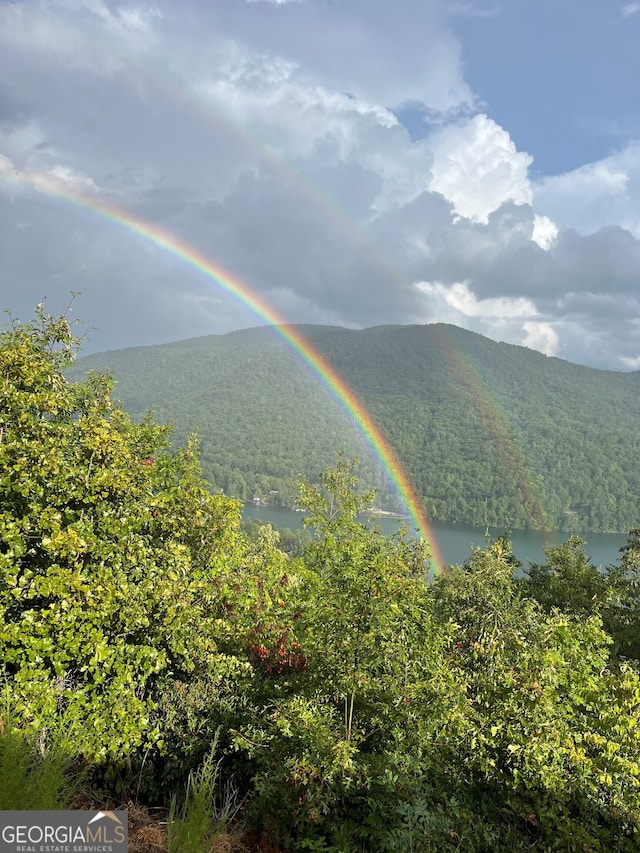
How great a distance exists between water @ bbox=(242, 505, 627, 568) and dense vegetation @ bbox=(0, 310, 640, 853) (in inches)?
3454

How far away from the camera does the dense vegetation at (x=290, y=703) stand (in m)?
4.28

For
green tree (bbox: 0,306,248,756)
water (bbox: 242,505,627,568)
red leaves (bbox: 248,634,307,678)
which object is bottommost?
water (bbox: 242,505,627,568)

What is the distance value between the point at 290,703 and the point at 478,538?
11793cm

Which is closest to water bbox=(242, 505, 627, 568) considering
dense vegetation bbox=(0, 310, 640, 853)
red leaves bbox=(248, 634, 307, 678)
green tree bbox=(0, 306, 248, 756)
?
red leaves bbox=(248, 634, 307, 678)

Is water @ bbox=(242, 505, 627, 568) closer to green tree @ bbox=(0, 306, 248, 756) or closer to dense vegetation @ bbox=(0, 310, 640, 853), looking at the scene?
dense vegetation @ bbox=(0, 310, 640, 853)

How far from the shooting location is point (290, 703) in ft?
17.1

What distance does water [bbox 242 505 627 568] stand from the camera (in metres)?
98.0

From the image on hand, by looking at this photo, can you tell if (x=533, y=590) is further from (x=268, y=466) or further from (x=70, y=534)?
(x=268, y=466)

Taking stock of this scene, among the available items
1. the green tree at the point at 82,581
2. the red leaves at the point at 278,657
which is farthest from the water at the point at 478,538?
the green tree at the point at 82,581

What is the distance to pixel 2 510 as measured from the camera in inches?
194

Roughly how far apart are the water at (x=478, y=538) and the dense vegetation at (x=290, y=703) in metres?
87.7

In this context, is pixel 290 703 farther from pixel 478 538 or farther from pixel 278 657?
pixel 478 538

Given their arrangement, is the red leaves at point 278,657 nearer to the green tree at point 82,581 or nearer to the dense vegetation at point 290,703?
the dense vegetation at point 290,703

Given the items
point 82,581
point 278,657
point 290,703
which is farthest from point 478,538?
point 82,581
